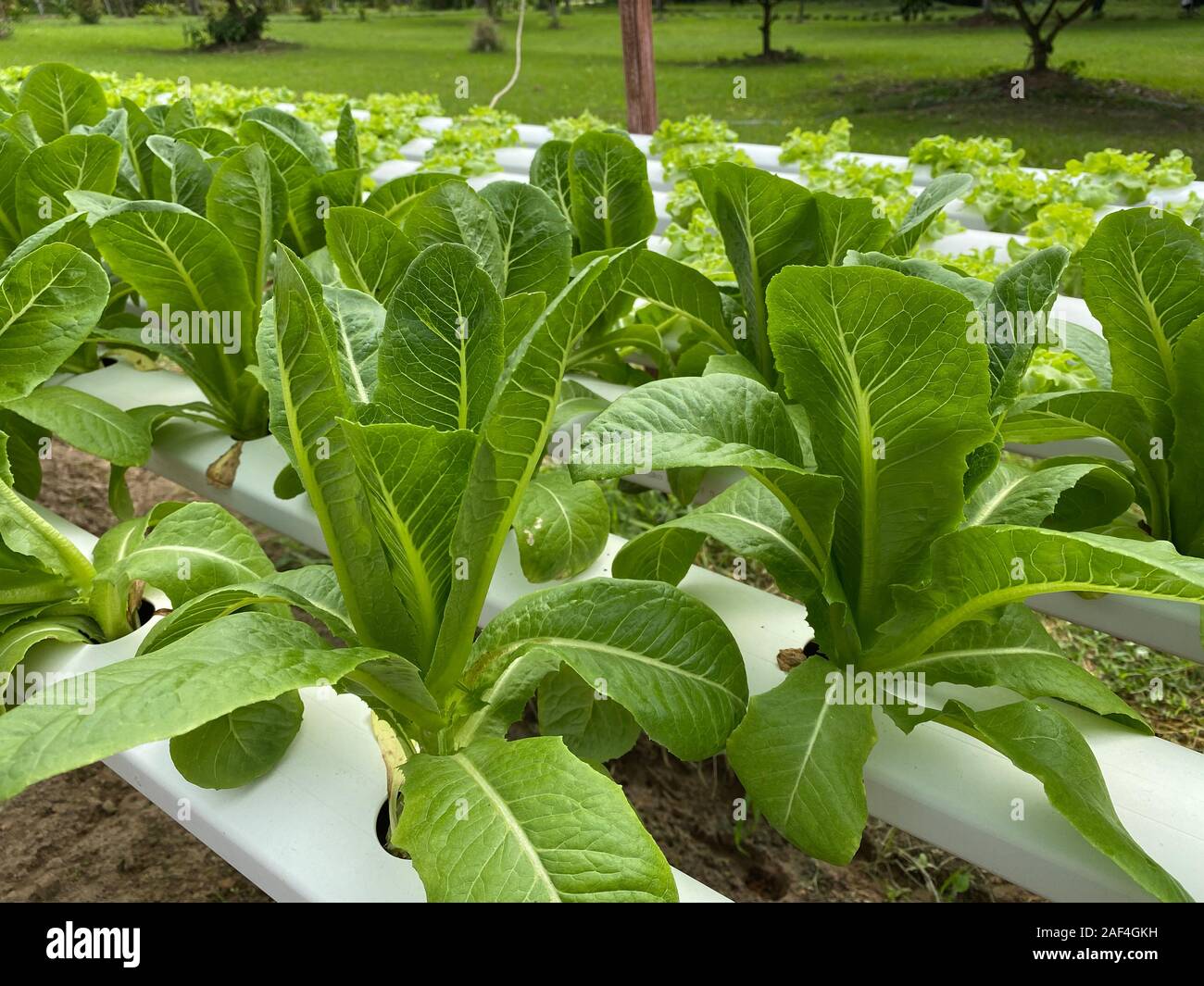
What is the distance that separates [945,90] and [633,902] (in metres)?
7.54

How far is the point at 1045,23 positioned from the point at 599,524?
7.23 m

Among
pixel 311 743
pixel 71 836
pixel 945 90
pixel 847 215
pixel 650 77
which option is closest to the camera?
pixel 311 743

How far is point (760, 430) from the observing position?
1.03m

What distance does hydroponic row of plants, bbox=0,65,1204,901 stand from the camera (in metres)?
0.87

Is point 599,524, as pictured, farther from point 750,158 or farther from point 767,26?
point 767,26

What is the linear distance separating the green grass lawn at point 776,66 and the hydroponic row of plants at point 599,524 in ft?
15.7

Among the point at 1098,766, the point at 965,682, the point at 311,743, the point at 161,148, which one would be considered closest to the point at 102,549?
the point at 311,743

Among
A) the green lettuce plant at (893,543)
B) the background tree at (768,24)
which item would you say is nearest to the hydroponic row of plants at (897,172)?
the green lettuce plant at (893,543)

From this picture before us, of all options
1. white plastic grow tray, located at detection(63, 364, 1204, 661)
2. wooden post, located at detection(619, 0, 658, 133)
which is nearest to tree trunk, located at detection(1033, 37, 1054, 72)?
wooden post, located at detection(619, 0, 658, 133)

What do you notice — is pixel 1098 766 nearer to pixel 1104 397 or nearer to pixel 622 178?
pixel 1104 397

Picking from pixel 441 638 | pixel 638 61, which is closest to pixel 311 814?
pixel 441 638

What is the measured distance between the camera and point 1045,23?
7.01 meters

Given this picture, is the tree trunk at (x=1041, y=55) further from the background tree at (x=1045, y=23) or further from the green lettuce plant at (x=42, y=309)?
the green lettuce plant at (x=42, y=309)

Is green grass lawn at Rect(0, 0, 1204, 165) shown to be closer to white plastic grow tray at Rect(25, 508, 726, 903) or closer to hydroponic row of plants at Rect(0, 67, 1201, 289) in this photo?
hydroponic row of plants at Rect(0, 67, 1201, 289)
